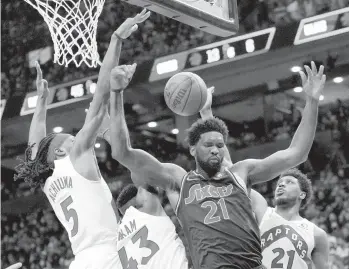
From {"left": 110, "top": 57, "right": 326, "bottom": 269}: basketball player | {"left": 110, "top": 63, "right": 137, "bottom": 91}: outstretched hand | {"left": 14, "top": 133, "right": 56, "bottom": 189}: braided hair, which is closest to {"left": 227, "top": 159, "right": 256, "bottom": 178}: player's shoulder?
{"left": 110, "top": 57, "right": 326, "bottom": 269}: basketball player

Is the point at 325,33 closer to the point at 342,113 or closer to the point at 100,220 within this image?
the point at 342,113

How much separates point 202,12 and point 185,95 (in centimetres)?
132

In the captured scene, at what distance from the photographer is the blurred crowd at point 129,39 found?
46.9 feet

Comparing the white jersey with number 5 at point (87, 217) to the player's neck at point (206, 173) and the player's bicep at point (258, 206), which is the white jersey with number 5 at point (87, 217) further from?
the player's bicep at point (258, 206)

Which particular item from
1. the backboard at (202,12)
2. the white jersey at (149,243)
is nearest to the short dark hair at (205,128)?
the white jersey at (149,243)

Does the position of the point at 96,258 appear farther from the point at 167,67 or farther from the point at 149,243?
the point at 167,67

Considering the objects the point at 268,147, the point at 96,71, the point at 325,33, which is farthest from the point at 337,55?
the point at 96,71

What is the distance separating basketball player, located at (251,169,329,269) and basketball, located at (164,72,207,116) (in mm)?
1068

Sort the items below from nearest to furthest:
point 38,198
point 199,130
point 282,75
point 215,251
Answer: point 215,251, point 199,130, point 282,75, point 38,198

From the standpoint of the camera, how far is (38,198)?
1808 centimetres

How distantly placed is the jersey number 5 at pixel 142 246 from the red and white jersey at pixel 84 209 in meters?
0.33

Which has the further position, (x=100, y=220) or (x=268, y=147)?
(x=268, y=147)

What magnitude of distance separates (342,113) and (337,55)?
1274mm

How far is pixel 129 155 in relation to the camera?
13.4 ft
